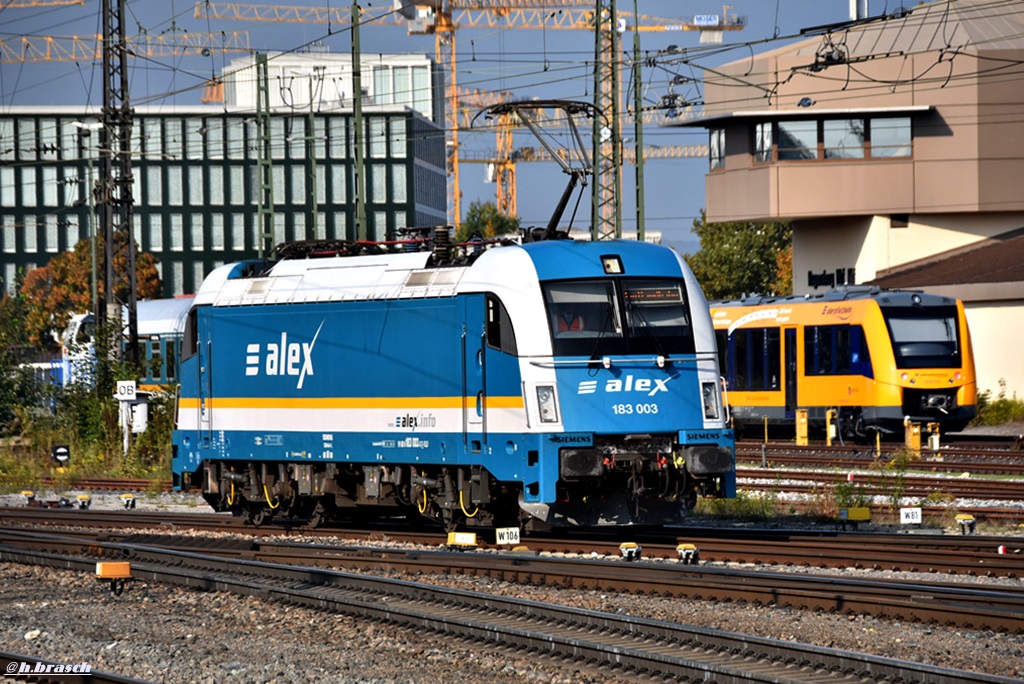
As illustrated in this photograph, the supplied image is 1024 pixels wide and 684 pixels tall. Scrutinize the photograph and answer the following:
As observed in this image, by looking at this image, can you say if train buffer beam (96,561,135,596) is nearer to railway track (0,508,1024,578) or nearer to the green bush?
railway track (0,508,1024,578)

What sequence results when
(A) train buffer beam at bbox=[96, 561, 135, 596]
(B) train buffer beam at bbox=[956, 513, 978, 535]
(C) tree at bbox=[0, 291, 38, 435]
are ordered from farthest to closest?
(C) tree at bbox=[0, 291, 38, 435] → (B) train buffer beam at bbox=[956, 513, 978, 535] → (A) train buffer beam at bbox=[96, 561, 135, 596]

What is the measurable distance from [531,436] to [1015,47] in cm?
3942

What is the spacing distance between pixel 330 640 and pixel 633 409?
226 inches

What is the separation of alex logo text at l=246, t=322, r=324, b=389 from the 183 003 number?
15.4ft

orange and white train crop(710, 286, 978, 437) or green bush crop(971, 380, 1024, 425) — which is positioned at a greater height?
orange and white train crop(710, 286, 978, 437)

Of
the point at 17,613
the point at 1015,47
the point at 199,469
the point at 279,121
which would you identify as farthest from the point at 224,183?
the point at 17,613

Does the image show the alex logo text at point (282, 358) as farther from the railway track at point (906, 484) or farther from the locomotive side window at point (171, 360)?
the locomotive side window at point (171, 360)

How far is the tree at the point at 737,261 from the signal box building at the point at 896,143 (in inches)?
1256

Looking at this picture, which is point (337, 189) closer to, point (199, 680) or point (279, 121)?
point (279, 121)

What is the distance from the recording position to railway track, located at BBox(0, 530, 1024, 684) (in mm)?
9531

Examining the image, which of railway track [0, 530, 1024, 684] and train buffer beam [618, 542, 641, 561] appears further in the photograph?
train buffer beam [618, 542, 641, 561]

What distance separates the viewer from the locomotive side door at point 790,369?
34.2 metres

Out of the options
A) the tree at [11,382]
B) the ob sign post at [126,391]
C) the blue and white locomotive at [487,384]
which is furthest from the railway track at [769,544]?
the tree at [11,382]

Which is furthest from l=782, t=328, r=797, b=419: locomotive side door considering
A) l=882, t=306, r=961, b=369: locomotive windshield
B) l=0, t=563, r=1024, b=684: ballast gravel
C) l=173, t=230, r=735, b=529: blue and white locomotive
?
l=0, t=563, r=1024, b=684: ballast gravel
